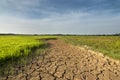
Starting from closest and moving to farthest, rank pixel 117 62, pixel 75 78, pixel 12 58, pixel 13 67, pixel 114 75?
pixel 75 78 → pixel 114 75 → pixel 13 67 → pixel 117 62 → pixel 12 58

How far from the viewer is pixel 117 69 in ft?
20.0

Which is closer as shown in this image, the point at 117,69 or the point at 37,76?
the point at 37,76

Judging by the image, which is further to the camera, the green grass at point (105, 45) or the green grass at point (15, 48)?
the green grass at point (105, 45)

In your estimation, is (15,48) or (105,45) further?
(105,45)

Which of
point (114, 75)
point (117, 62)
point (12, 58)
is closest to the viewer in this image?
point (114, 75)

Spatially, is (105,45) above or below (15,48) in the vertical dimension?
below

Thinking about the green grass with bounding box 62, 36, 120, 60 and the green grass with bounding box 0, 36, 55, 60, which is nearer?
the green grass with bounding box 0, 36, 55, 60

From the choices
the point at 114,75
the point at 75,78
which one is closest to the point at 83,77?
the point at 75,78

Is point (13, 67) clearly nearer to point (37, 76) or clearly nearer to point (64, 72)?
point (37, 76)

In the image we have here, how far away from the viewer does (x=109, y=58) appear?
305 inches

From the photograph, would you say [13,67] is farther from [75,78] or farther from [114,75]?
[114,75]

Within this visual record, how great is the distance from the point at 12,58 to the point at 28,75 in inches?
99.7

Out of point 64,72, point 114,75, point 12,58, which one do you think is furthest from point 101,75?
point 12,58

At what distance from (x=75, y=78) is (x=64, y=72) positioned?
0.74 meters
